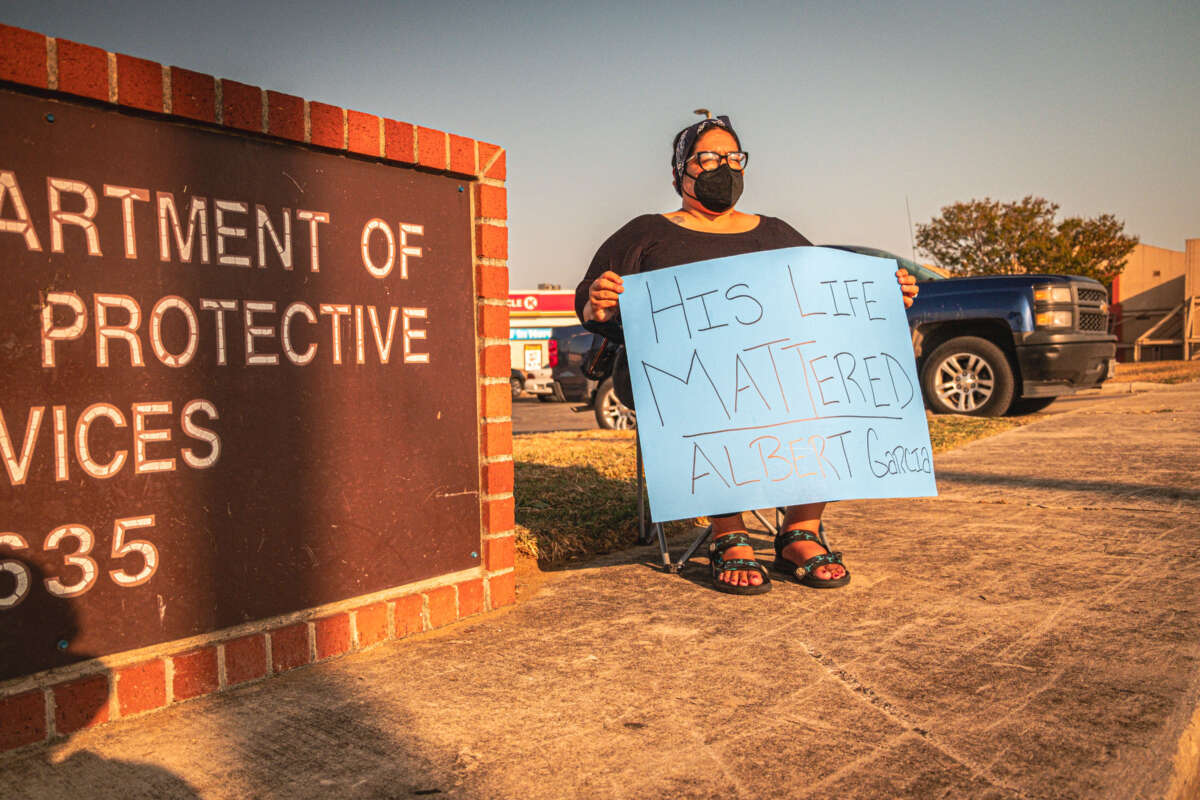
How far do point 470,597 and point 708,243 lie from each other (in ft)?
5.21

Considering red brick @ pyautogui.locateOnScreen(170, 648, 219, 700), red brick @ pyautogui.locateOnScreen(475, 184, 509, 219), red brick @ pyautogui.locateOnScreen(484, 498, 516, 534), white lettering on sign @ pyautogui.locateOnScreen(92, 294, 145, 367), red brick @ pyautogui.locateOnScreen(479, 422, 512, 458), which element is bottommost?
red brick @ pyautogui.locateOnScreen(170, 648, 219, 700)

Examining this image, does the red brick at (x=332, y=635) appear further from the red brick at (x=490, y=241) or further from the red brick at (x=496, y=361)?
the red brick at (x=490, y=241)

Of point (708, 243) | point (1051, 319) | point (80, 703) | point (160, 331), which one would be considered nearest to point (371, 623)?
point (80, 703)

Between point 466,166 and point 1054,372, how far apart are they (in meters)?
7.08

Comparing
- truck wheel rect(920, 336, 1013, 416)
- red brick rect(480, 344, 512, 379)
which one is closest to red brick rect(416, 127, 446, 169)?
red brick rect(480, 344, 512, 379)

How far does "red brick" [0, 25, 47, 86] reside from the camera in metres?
1.86

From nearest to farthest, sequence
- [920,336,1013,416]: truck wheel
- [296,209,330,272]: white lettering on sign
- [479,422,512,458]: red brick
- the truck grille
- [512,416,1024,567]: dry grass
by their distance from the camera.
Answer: [296,209,330,272]: white lettering on sign
[479,422,512,458]: red brick
[512,416,1024,567]: dry grass
[920,336,1013,416]: truck wheel
the truck grille

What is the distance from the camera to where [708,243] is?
11.3 feet

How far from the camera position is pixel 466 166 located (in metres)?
2.86

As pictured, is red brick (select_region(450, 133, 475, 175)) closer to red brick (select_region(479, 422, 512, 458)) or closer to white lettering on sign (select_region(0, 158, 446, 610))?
white lettering on sign (select_region(0, 158, 446, 610))

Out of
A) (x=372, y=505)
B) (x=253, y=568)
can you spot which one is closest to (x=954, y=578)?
(x=372, y=505)

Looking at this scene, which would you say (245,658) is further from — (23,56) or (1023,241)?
(1023,241)

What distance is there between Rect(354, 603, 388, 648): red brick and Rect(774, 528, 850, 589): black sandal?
4.72ft

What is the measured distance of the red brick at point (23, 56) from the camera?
73.4 inches
